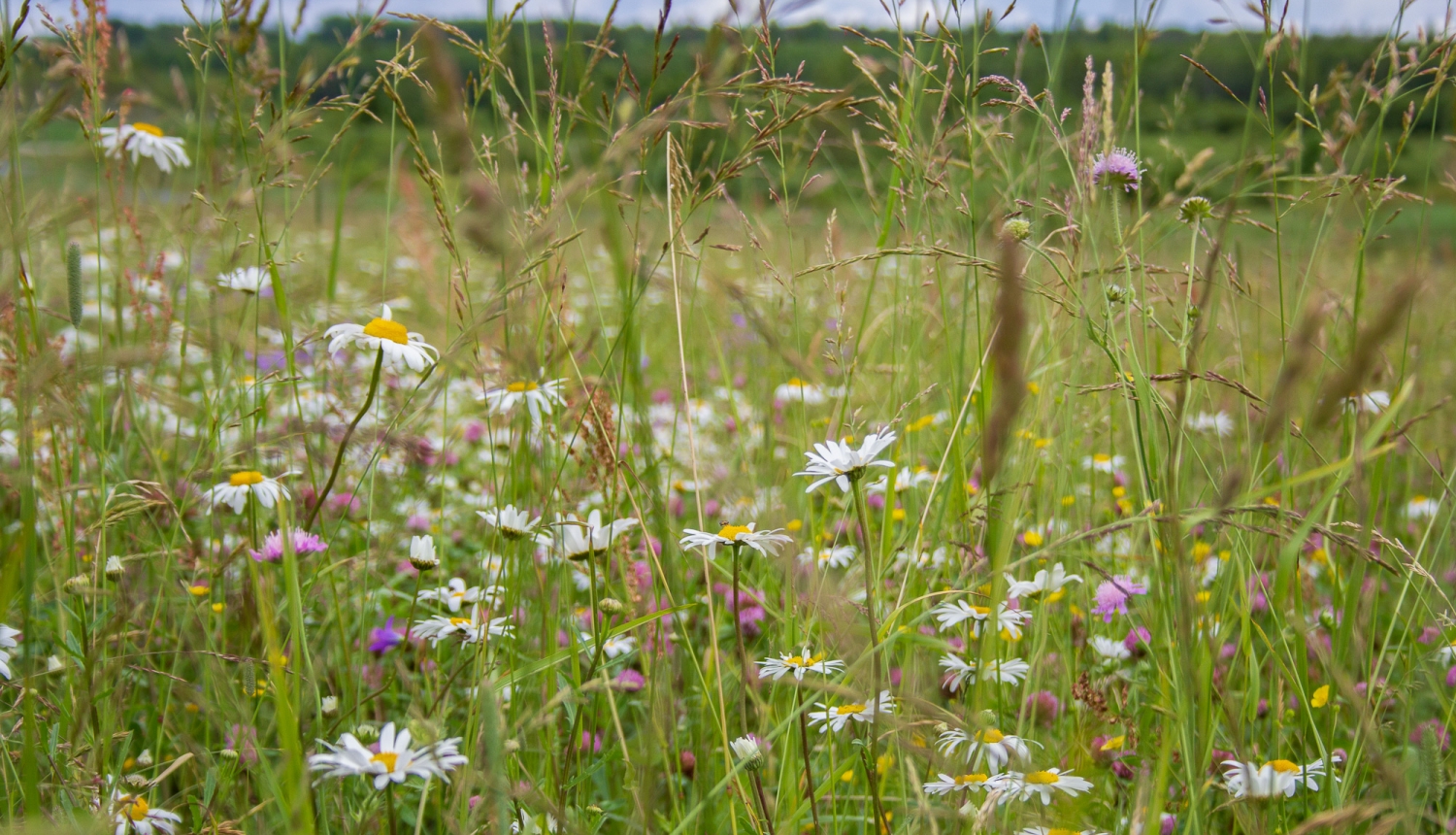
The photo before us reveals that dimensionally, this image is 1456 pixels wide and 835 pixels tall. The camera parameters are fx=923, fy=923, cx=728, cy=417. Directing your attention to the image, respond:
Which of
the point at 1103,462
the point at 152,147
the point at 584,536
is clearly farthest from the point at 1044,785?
the point at 152,147

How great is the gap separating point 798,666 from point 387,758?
1.16ft

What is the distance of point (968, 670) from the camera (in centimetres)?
88

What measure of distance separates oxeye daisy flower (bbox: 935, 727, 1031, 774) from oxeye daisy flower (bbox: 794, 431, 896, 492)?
0.22 m

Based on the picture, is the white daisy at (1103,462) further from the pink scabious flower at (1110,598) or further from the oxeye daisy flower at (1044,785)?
the oxeye daisy flower at (1044,785)

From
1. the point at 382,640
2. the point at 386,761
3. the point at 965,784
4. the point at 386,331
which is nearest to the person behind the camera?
the point at 386,761

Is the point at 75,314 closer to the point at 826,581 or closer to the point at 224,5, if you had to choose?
the point at 224,5

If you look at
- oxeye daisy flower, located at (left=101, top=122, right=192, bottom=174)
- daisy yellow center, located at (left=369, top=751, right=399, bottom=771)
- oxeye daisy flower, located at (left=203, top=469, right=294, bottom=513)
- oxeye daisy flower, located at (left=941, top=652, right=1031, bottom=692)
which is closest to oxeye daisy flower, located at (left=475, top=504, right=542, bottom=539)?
oxeye daisy flower, located at (left=203, top=469, right=294, bottom=513)

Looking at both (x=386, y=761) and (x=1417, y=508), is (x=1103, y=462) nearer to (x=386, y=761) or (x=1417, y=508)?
(x=1417, y=508)

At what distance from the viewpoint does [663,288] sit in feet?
3.08

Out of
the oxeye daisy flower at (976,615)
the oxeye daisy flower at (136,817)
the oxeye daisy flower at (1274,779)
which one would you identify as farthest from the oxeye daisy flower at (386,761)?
the oxeye daisy flower at (1274,779)

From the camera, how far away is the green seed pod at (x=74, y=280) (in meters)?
0.81

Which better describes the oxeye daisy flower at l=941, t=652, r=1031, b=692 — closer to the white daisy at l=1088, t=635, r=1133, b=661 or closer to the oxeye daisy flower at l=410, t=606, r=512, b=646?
the white daisy at l=1088, t=635, r=1133, b=661

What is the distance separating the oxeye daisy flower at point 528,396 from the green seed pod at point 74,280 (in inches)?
14.8

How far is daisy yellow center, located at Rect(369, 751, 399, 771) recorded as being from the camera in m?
0.58
